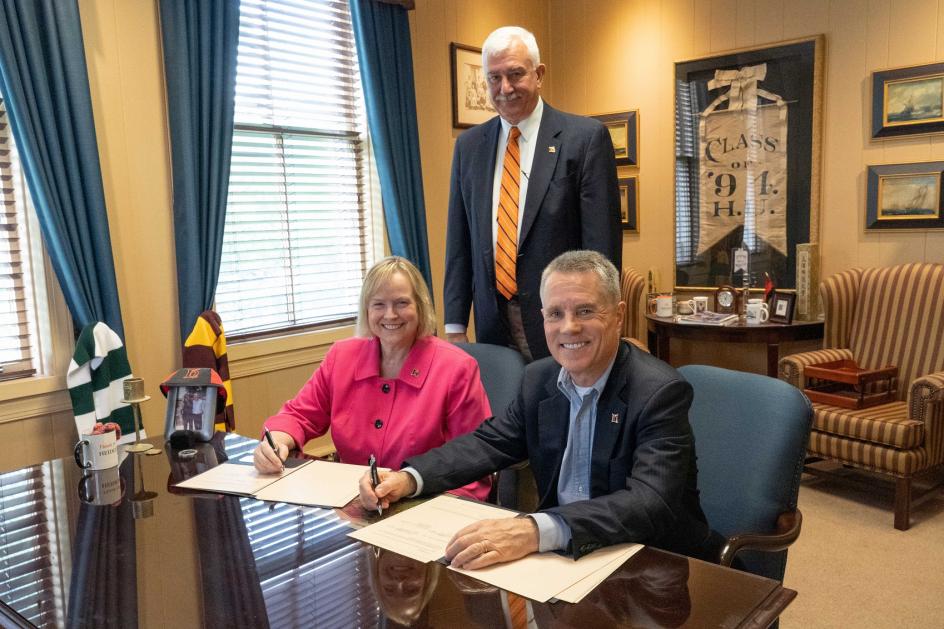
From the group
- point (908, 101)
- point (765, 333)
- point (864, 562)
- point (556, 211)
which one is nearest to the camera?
point (556, 211)

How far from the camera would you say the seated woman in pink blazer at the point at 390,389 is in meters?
1.92

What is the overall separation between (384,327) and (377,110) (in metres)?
2.20

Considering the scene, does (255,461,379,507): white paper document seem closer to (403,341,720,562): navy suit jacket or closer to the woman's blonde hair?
(403,341,720,562): navy suit jacket

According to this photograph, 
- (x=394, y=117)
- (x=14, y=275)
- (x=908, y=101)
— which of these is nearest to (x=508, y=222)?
(x=394, y=117)

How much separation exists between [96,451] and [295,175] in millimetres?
2190

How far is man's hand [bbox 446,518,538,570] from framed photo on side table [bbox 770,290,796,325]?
314cm

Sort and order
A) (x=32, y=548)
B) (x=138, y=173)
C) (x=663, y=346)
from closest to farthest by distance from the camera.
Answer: (x=32, y=548)
(x=138, y=173)
(x=663, y=346)

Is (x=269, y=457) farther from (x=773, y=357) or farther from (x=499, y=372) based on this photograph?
(x=773, y=357)

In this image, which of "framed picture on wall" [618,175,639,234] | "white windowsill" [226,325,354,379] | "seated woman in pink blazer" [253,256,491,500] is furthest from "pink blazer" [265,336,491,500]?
"framed picture on wall" [618,175,639,234]

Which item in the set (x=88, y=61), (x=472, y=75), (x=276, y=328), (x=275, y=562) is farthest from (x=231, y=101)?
(x=275, y=562)

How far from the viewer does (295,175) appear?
3783mm

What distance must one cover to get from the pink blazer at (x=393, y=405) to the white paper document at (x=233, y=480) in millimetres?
171

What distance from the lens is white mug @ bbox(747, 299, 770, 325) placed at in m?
4.05

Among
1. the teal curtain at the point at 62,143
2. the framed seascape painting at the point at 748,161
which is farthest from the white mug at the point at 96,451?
the framed seascape painting at the point at 748,161
